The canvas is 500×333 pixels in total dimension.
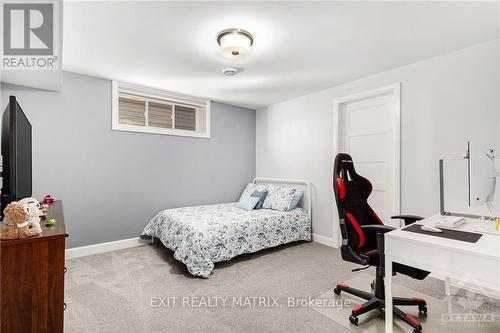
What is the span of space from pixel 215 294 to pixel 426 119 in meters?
2.84

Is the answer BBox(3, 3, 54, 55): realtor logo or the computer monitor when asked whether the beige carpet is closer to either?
the computer monitor

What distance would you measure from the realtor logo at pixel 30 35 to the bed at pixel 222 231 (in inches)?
83.7

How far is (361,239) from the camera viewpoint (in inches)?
77.2

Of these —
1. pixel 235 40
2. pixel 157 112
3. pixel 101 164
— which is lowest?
pixel 101 164

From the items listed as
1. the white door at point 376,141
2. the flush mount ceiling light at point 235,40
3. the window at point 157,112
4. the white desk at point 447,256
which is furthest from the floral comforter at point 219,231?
the flush mount ceiling light at point 235,40

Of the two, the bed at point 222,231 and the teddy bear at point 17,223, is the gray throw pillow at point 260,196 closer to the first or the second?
the bed at point 222,231

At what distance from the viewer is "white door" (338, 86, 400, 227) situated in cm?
307

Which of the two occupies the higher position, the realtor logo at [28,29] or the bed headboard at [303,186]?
the realtor logo at [28,29]

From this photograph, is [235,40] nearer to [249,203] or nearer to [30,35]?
[30,35]

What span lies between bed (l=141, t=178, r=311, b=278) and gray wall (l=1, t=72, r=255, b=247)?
0.45m

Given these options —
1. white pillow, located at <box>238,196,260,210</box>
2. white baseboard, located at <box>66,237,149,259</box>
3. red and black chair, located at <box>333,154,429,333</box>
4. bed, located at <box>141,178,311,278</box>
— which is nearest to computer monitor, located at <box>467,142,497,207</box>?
red and black chair, located at <box>333,154,429,333</box>

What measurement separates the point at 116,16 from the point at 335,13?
5.60ft

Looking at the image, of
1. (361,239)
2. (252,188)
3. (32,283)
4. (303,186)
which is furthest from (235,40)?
(252,188)

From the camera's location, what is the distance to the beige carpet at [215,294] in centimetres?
191
